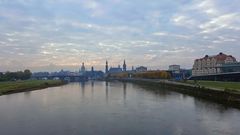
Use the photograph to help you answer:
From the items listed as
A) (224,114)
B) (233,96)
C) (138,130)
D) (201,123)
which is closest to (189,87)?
(233,96)

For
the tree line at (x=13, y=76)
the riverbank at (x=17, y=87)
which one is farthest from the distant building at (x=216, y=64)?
the tree line at (x=13, y=76)

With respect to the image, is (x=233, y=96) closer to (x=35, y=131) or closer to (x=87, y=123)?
(x=87, y=123)

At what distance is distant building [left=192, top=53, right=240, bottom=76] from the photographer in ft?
317

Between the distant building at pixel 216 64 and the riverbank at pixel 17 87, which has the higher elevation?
the distant building at pixel 216 64

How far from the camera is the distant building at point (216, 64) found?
3804 inches

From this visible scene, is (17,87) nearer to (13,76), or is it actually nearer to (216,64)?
(13,76)

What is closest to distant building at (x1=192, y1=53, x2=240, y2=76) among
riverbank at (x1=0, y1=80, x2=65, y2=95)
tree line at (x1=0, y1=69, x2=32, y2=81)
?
riverbank at (x1=0, y1=80, x2=65, y2=95)

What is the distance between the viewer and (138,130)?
24.0 metres

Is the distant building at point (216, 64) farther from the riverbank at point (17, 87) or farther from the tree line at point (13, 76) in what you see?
the tree line at point (13, 76)

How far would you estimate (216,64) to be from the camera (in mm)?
107062

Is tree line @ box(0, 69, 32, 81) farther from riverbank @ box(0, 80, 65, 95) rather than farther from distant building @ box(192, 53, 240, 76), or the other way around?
distant building @ box(192, 53, 240, 76)

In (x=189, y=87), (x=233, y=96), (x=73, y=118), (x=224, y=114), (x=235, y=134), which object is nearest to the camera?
(x=235, y=134)

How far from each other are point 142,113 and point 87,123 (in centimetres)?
747

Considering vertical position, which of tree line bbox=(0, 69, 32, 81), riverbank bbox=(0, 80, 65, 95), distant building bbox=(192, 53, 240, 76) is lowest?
riverbank bbox=(0, 80, 65, 95)
